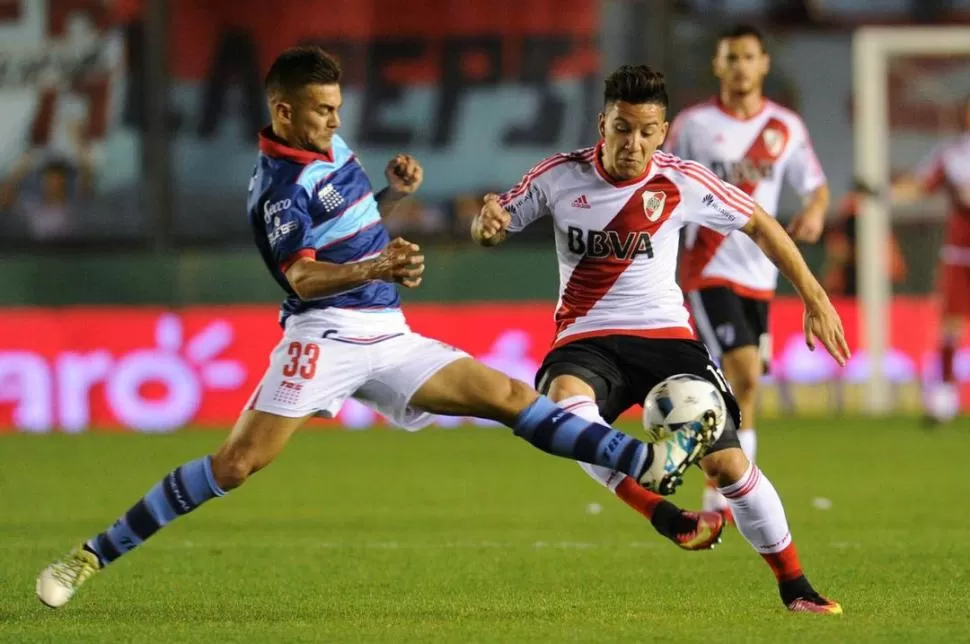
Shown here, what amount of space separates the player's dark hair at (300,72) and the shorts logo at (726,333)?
302 cm

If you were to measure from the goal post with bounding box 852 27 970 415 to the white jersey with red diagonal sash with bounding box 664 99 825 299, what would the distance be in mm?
6596

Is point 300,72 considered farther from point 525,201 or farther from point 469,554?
point 469,554

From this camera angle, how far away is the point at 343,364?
6.38 m

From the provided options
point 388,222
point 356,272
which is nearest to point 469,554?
point 356,272

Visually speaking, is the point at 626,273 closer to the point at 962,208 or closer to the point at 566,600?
the point at 566,600

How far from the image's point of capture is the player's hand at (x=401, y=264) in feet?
18.9

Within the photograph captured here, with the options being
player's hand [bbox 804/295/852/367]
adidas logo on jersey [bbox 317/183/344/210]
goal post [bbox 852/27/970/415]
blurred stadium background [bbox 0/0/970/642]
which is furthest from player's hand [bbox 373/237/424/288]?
goal post [bbox 852/27/970/415]

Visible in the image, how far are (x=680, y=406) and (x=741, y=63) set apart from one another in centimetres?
341

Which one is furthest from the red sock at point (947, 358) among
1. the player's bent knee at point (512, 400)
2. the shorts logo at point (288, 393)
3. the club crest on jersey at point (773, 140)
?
the shorts logo at point (288, 393)

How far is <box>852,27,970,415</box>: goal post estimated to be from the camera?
15.7m

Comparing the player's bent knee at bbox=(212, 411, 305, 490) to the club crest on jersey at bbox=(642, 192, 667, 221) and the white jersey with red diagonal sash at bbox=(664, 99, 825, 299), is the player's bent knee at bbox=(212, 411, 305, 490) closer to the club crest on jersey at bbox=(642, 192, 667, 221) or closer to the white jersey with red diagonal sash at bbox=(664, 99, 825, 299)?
the club crest on jersey at bbox=(642, 192, 667, 221)

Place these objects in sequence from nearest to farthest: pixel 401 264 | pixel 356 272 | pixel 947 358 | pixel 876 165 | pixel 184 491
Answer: pixel 401 264
pixel 356 272
pixel 184 491
pixel 947 358
pixel 876 165

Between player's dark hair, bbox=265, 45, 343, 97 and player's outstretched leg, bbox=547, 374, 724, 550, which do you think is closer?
player's outstretched leg, bbox=547, 374, 724, 550

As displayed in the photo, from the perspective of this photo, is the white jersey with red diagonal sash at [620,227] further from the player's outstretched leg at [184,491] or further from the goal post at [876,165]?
the goal post at [876,165]
